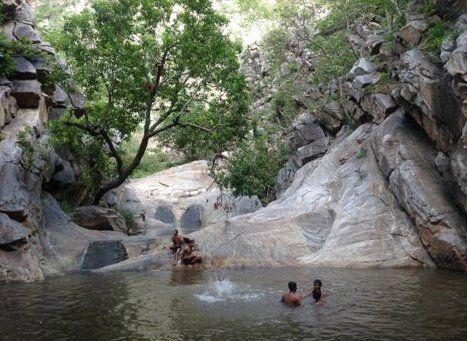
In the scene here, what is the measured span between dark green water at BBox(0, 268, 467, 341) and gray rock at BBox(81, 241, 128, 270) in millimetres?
3827

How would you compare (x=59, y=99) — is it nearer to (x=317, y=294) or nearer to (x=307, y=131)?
(x=307, y=131)

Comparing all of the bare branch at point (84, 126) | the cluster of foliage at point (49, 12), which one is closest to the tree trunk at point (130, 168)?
the bare branch at point (84, 126)

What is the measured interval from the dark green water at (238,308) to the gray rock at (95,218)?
9731 mm

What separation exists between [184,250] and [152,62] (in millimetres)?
10146

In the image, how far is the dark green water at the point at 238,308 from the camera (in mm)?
10039

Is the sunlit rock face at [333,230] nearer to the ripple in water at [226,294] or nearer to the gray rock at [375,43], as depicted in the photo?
the ripple in water at [226,294]

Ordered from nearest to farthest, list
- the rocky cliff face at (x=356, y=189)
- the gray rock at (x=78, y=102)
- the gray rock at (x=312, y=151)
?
the rocky cliff face at (x=356, y=189), the gray rock at (x=78, y=102), the gray rock at (x=312, y=151)

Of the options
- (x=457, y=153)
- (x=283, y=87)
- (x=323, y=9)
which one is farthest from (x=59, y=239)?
(x=323, y=9)

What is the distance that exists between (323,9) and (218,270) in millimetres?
38864

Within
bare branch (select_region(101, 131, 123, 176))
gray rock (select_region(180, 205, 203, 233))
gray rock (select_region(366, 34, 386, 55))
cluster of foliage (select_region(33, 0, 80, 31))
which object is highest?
cluster of foliage (select_region(33, 0, 80, 31))

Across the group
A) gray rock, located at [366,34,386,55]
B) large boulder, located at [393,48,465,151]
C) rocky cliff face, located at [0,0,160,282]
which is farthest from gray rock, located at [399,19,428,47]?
rocky cliff face, located at [0,0,160,282]

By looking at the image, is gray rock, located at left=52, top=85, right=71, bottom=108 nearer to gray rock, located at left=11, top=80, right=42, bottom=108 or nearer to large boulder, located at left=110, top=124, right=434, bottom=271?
gray rock, located at left=11, top=80, right=42, bottom=108

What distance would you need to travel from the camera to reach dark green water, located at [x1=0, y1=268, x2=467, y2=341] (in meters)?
10.0

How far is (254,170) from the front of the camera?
37219 mm
